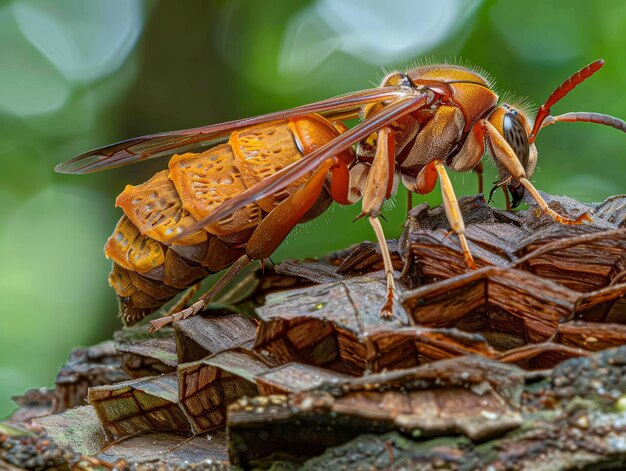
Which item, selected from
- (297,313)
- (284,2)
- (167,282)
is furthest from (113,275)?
(284,2)

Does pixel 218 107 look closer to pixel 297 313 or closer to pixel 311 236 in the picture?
pixel 311 236

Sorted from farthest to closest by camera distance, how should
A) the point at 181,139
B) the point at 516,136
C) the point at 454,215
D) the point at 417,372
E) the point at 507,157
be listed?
1. the point at 181,139
2. the point at 516,136
3. the point at 507,157
4. the point at 454,215
5. the point at 417,372

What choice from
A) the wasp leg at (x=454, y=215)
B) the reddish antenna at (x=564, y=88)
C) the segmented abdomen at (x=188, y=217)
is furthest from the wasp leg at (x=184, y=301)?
the reddish antenna at (x=564, y=88)

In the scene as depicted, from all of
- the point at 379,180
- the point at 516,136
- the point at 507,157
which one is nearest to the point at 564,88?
the point at 516,136

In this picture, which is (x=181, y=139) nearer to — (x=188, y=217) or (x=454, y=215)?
(x=188, y=217)

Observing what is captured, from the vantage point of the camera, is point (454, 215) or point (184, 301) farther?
point (184, 301)

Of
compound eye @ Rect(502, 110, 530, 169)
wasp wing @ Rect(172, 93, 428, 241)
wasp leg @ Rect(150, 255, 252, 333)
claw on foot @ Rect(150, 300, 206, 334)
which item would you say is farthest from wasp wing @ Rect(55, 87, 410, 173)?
claw on foot @ Rect(150, 300, 206, 334)

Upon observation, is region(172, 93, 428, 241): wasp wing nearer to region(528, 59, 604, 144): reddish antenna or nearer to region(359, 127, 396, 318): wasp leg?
region(359, 127, 396, 318): wasp leg
